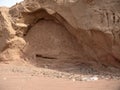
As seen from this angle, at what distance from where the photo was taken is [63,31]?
10148 mm

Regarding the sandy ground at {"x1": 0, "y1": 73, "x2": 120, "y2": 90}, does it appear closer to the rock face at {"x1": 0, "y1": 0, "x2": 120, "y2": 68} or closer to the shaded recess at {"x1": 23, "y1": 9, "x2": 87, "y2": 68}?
the rock face at {"x1": 0, "y1": 0, "x2": 120, "y2": 68}

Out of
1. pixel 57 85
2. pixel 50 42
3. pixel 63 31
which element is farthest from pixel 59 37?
pixel 57 85

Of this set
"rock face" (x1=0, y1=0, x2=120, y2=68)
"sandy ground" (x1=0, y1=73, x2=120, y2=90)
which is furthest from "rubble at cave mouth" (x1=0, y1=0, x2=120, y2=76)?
"sandy ground" (x1=0, y1=73, x2=120, y2=90)

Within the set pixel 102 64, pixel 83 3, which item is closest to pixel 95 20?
pixel 83 3

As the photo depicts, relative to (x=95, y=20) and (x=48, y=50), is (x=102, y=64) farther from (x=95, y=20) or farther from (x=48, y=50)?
(x=48, y=50)

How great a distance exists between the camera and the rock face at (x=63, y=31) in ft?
27.1

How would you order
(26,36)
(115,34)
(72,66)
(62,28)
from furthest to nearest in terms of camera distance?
1. (26,36)
2. (62,28)
3. (72,66)
4. (115,34)

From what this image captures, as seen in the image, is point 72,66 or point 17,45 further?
point 17,45

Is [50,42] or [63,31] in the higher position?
[63,31]

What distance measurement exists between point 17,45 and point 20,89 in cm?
524

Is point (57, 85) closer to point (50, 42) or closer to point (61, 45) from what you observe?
point (61, 45)

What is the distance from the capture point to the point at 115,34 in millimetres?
8031

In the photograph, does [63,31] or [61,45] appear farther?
[63,31]

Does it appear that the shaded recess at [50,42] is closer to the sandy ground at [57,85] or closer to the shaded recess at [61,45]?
the shaded recess at [61,45]
